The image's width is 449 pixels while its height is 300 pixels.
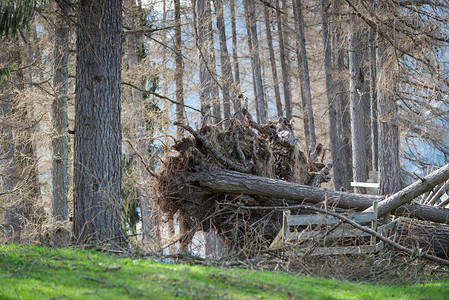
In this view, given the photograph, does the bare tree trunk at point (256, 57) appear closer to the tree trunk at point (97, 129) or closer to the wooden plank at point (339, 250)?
the wooden plank at point (339, 250)

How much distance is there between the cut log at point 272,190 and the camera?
12.0 meters

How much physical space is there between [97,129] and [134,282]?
377 centimetres

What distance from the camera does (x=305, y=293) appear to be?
610 centimetres

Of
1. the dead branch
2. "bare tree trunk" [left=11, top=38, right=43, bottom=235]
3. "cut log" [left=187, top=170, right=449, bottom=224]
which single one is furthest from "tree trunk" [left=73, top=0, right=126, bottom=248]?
"bare tree trunk" [left=11, top=38, right=43, bottom=235]

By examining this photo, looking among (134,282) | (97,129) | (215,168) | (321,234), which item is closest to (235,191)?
(215,168)

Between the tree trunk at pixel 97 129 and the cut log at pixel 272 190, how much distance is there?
352 centimetres

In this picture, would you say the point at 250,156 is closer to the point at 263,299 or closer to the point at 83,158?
the point at 83,158

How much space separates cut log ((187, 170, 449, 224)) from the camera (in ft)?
39.4

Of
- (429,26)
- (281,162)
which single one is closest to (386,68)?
(429,26)

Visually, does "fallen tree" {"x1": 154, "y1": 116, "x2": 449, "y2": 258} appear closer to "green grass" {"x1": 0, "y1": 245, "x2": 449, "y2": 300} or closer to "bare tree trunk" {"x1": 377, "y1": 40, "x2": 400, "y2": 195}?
"bare tree trunk" {"x1": 377, "y1": 40, "x2": 400, "y2": 195}

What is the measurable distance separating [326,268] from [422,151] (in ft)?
53.8

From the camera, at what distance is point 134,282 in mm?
5586

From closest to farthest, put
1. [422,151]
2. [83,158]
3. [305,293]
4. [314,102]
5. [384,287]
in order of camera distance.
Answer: [305,293] < [384,287] < [83,158] < [422,151] < [314,102]

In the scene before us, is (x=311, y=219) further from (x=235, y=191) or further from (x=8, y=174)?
(x=8, y=174)
